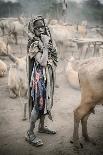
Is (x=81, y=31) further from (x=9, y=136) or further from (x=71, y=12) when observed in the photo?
(x=9, y=136)

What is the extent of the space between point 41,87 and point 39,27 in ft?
3.69

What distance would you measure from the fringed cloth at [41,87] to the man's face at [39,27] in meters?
0.58

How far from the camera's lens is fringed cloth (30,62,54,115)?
5758 mm

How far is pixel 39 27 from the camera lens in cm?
577

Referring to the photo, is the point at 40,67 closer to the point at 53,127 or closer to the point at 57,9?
the point at 53,127

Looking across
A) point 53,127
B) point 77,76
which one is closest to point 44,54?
point 53,127

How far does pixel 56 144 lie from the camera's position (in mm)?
6000

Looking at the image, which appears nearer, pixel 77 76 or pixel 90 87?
pixel 90 87

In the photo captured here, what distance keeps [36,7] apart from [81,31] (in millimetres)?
12111

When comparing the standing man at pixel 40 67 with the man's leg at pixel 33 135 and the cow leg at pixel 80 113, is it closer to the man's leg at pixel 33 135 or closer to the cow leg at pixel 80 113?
the man's leg at pixel 33 135

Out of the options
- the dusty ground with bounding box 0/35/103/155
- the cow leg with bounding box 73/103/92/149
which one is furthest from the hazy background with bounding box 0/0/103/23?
the cow leg with bounding box 73/103/92/149

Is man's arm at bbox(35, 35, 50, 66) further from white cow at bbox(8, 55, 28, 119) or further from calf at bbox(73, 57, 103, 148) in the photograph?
white cow at bbox(8, 55, 28, 119)

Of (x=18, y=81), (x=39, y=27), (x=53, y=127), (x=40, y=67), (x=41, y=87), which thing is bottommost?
(x=53, y=127)

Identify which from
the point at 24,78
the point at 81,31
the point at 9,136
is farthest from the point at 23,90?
the point at 81,31
